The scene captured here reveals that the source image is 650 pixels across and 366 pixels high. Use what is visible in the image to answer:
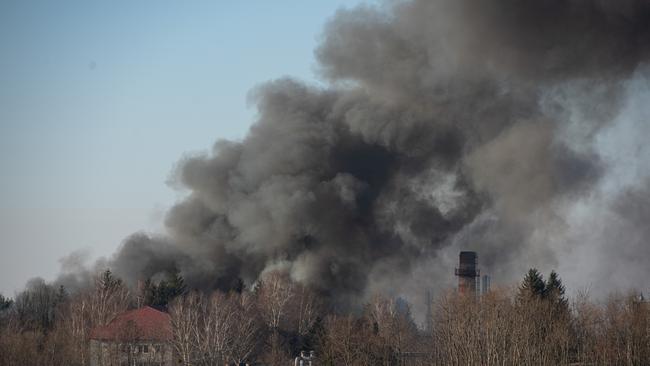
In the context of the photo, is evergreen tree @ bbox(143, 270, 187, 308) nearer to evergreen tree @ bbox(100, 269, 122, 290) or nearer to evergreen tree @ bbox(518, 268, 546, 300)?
evergreen tree @ bbox(100, 269, 122, 290)

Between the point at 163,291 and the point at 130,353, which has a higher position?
the point at 163,291

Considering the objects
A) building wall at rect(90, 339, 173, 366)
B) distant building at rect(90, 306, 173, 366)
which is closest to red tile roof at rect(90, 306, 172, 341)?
distant building at rect(90, 306, 173, 366)

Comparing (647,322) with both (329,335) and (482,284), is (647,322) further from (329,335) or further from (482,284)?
(482,284)

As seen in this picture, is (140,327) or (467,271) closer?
(140,327)

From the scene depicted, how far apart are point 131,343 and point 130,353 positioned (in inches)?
18.9

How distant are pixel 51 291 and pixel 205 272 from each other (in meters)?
12.2

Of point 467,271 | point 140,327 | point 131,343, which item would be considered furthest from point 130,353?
point 467,271

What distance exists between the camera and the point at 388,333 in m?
48.1

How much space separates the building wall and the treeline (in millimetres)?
720

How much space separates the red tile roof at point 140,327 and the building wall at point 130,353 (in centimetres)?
35

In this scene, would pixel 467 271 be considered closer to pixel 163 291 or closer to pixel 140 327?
pixel 163 291

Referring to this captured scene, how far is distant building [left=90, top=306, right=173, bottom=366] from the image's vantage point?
43969 millimetres

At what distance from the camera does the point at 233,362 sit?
148 ft

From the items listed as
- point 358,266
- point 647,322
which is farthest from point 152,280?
point 647,322
